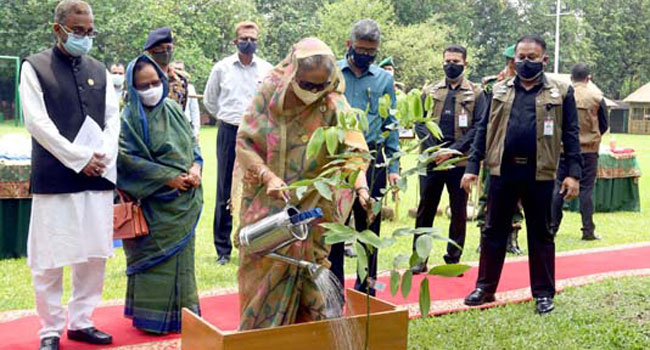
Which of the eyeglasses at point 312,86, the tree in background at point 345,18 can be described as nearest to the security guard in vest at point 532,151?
the eyeglasses at point 312,86

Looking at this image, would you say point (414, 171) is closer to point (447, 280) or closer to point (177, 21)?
point (447, 280)

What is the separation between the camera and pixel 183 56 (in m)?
38.3

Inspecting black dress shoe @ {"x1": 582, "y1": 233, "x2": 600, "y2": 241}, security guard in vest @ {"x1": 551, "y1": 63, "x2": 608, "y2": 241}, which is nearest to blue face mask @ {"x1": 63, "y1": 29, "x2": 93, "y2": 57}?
security guard in vest @ {"x1": 551, "y1": 63, "x2": 608, "y2": 241}

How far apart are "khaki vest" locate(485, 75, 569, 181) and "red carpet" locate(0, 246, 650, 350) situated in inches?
48.7

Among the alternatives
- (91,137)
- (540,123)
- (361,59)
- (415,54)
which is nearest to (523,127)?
(540,123)

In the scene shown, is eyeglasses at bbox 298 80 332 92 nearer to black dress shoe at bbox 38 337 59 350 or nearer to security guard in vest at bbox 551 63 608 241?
black dress shoe at bbox 38 337 59 350

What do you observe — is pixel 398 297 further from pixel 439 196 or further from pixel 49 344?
pixel 49 344

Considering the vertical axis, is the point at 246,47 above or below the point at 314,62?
above

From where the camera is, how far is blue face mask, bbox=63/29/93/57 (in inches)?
172

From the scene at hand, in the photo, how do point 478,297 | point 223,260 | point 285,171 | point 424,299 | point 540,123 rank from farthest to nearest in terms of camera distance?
point 223,260 < point 478,297 < point 540,123 < point 285,171 < point 424,299

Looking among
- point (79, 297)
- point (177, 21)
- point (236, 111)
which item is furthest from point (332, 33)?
point (79, 297)

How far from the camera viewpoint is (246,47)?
22.9 feet

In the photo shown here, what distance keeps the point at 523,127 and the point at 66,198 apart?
3001 millimetres

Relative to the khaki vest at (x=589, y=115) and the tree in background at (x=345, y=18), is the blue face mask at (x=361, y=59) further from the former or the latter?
the tree in background at (x=345, y=18)
